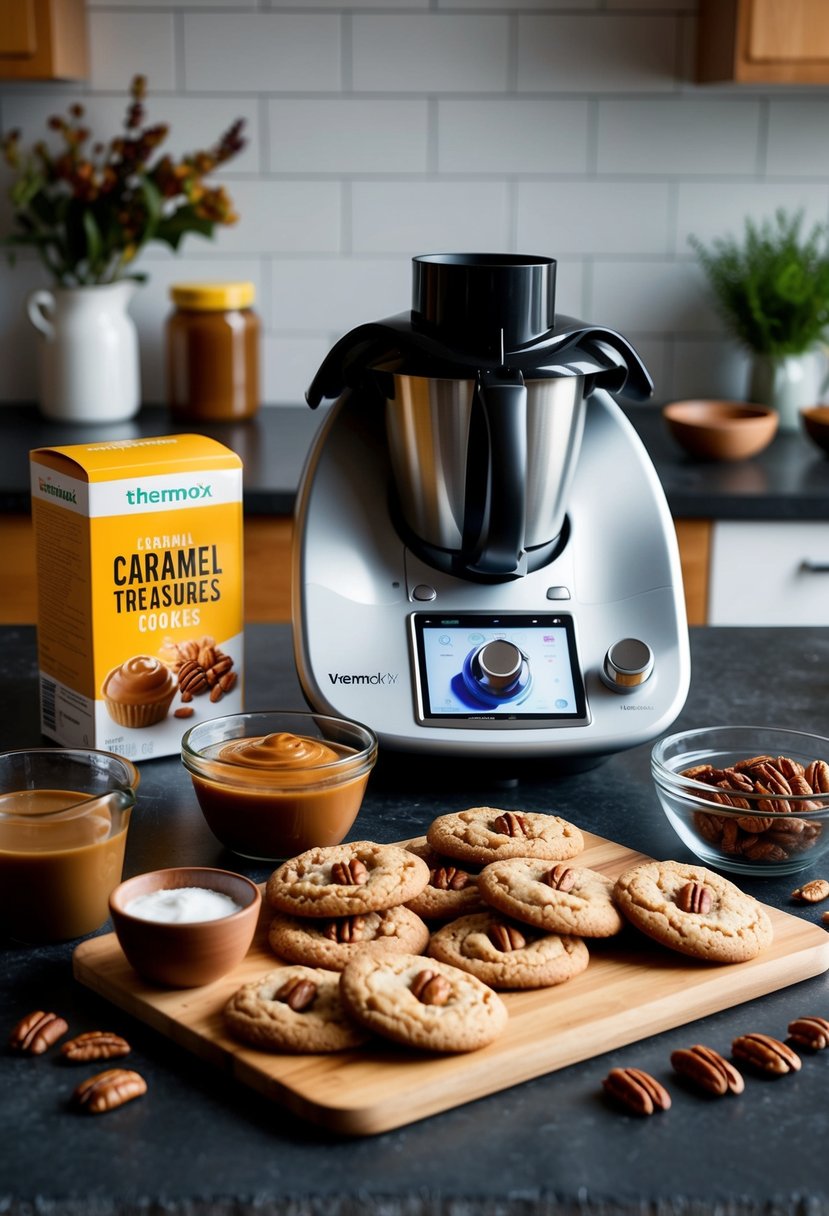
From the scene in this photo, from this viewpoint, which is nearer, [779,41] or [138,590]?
[138,590]

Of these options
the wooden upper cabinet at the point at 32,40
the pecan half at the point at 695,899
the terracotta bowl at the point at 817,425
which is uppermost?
the wooden upper cabinet at the point at 32,40

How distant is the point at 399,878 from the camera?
2.78 ft

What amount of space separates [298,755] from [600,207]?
196 cm

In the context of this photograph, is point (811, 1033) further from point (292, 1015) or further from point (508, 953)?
point (292, 1015)

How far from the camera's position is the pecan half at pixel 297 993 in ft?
2.44

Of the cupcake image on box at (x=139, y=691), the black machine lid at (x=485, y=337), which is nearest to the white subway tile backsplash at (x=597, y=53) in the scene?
the black machine lid at (x=485, y=337)

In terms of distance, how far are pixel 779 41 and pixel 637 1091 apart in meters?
2.04

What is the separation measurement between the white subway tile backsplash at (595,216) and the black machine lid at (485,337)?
62.8 inches

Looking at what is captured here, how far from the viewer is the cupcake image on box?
1101 millimetres

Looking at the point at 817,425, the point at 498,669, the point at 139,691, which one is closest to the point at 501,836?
the point at 498,669

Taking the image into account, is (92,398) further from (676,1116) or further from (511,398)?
(676,1116)

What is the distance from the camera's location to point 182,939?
766 millimetres

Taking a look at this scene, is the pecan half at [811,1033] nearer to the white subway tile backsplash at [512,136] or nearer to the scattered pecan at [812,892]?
the scattered pecan at [812,892]

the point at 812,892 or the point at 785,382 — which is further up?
the point at 785,382
